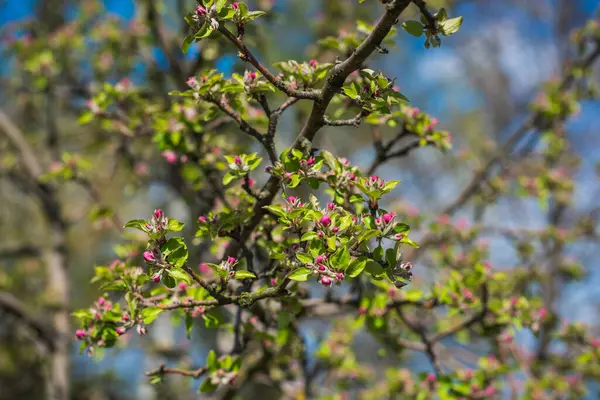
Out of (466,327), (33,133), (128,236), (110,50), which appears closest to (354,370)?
(466,327)

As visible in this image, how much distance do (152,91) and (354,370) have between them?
9.41 ft

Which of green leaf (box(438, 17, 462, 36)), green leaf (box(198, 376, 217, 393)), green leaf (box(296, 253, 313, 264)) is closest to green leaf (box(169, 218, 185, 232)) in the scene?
green leaf (box(296, 253, 313, 264))

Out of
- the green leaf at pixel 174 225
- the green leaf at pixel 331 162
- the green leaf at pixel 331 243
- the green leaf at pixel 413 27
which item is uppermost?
the green leaf at pixel 413 27

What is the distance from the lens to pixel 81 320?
2.00 meters

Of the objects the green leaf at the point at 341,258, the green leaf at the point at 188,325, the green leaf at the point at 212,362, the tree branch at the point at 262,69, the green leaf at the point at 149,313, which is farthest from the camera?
the green leaf at the point at 212,362

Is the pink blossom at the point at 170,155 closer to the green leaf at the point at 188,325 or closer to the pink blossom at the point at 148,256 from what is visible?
the green leaf at the point at 188,325

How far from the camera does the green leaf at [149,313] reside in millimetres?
1815

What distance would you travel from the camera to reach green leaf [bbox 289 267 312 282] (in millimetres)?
1567

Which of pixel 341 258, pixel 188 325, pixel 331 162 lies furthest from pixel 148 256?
pixel 331 162

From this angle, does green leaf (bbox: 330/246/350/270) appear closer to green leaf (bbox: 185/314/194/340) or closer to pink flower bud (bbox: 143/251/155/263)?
pink flower bud (bbox: 143/251/155/263)

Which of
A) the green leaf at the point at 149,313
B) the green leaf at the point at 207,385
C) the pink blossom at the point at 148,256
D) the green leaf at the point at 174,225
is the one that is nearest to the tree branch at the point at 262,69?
the green leaf at the point at 174,225

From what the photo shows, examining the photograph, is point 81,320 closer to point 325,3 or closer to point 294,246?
point 294,246

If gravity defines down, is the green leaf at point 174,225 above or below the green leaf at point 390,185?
below

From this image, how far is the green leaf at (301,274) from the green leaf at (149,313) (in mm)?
584
